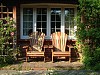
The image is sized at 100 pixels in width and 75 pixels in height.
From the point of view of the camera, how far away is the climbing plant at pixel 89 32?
35.6 ft

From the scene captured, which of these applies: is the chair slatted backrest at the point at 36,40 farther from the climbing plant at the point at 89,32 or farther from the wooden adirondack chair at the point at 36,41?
the climbing plant at the point at 89,32

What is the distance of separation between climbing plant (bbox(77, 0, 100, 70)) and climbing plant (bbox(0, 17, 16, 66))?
8.63 ft

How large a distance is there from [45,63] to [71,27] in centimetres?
235

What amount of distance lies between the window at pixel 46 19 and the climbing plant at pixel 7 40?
1122 millimetres

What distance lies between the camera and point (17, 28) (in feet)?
41.8

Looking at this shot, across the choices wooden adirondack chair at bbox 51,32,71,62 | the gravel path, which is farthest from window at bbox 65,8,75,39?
the gravel path

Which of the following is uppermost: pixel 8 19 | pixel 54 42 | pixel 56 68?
pixel 8 19

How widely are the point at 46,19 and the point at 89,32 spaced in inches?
109

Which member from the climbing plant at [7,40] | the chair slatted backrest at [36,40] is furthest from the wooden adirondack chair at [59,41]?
the climbing plant at [7,40]

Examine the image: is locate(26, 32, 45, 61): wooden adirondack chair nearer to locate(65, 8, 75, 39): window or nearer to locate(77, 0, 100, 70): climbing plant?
locate(65, 8, 75, 39): window

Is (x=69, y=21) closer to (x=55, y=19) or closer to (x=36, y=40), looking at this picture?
(x=55, y=19)

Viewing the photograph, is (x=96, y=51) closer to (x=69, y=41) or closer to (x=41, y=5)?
(x=69, y=41)

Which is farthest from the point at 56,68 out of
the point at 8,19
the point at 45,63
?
the point at 8,19

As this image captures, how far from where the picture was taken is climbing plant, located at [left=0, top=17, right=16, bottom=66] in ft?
37.9
